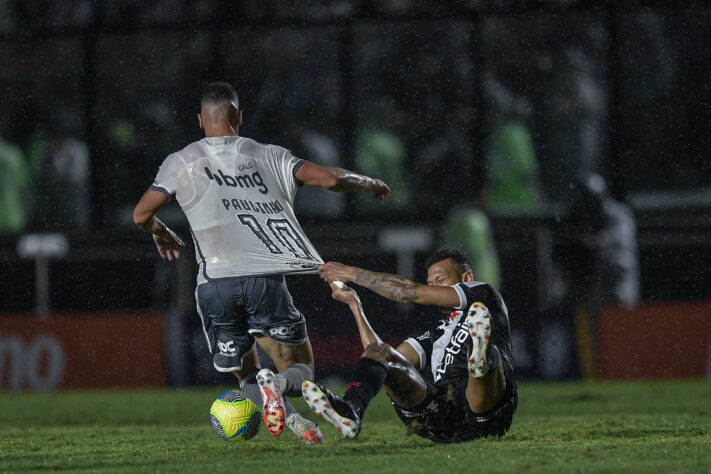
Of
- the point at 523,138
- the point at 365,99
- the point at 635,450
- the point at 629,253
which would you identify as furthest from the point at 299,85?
the point at 635,450

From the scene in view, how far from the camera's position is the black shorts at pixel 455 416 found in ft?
19.0

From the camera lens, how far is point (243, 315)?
6160 mm

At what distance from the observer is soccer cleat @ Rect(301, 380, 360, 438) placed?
5191mm

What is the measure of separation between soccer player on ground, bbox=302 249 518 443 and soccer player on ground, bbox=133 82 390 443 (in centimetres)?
33

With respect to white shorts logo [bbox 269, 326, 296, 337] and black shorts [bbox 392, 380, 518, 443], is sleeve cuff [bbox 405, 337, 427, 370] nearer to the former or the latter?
black shorts [bbox 392, 380, 518, 443]

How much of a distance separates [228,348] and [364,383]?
0.96 m

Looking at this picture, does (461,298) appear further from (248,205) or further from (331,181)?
(248,205)

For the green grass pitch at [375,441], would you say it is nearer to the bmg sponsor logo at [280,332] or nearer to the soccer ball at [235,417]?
the soccer ball at [235,417]

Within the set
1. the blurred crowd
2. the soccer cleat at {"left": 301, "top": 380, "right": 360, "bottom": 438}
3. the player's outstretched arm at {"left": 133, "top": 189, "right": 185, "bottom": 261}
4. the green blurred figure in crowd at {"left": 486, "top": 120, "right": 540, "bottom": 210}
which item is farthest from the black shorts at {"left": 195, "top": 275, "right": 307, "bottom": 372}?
the green blurred figure in crowd at {"left": 486, "top": 120, "right": 540, "bottom": 210}

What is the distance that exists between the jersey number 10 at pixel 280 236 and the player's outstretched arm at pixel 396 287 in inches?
8.6

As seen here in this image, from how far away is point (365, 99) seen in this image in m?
12.8

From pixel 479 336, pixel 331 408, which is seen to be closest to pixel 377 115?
pixel 479 336

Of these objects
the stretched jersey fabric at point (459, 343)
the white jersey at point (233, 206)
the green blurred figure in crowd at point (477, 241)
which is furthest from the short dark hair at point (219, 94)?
the green blurred figure in crowd at point (477, 241)

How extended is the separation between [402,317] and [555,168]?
8.84 ft
